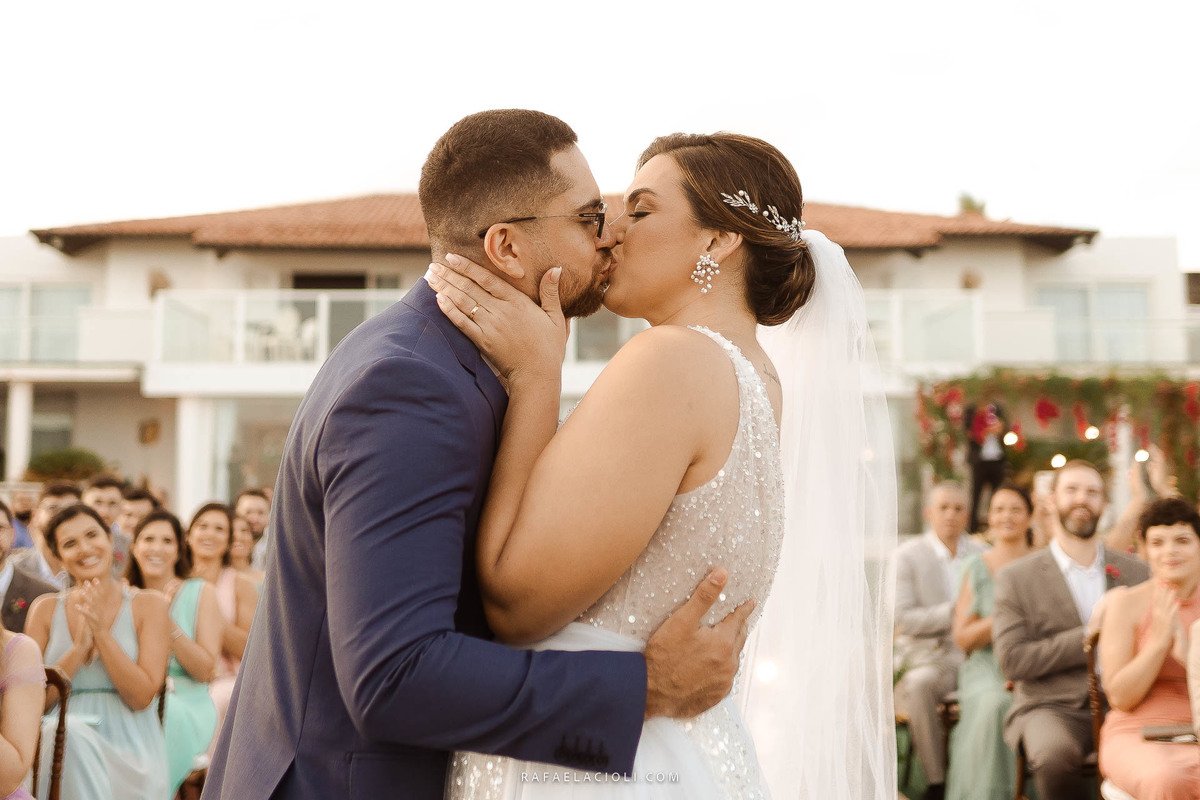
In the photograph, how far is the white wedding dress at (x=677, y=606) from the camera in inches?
87.9

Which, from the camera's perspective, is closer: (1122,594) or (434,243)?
(434,243)

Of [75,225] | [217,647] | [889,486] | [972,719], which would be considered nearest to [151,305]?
[75,225]

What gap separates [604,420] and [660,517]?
0.22 m

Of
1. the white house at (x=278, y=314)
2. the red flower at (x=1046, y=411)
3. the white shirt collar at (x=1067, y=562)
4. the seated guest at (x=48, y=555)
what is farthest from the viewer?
the white house at (x=278, y=314)

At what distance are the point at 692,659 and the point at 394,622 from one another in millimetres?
697

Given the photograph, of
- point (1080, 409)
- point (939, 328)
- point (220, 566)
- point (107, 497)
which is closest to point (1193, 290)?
point (939, 328)

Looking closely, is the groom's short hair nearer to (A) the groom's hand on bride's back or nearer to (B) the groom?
(B) the groom

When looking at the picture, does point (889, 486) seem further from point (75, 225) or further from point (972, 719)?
point (75, 225)

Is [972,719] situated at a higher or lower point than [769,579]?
lower

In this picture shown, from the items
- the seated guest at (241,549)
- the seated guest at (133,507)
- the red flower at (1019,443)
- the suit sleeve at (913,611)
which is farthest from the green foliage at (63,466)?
the suit sleeve at (913,611)

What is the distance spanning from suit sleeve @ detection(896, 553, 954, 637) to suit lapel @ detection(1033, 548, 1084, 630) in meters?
1.31

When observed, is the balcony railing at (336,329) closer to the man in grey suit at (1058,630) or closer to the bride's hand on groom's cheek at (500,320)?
the man in grey suit at (1058,630)

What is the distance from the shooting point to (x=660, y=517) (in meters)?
2.21

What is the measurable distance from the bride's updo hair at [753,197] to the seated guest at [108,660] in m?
4.55
